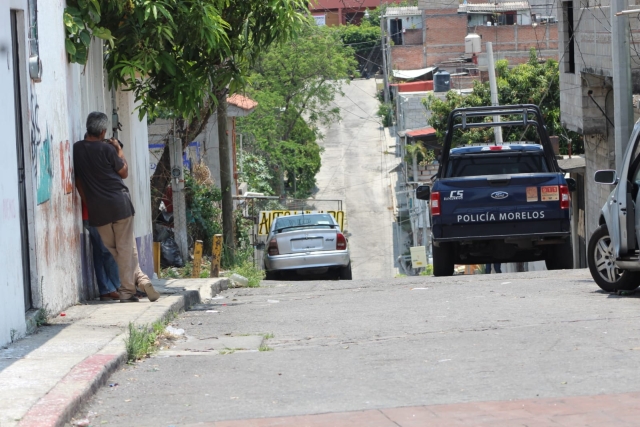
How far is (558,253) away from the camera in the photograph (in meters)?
14.8

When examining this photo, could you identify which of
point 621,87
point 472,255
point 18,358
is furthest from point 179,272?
point 18,358

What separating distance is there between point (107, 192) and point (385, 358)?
4103mm

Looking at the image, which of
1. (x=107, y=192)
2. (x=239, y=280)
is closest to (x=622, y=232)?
(x=107, y=192)

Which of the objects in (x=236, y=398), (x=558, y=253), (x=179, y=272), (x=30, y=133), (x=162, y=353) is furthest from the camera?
(x=179, y=272)

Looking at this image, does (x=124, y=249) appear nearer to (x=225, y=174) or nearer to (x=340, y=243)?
(x=340, y=243)

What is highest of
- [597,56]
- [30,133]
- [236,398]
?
[597,56]

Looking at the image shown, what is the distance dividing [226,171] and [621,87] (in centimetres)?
912

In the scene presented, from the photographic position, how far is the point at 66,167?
384 inches

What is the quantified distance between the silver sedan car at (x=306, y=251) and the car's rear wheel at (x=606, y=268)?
357 inches

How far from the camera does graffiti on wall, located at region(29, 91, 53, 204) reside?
8.38 m

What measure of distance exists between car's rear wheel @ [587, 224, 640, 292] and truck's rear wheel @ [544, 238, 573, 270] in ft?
13.5

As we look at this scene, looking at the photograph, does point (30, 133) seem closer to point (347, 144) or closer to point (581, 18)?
point (581, 18)

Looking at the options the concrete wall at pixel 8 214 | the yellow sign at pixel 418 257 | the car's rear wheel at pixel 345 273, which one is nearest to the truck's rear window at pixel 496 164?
the car's rear wheel at pixel 345 273

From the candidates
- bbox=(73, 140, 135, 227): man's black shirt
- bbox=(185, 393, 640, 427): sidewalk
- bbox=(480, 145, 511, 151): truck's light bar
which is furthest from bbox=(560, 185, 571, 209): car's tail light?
bbox=(185, 393, 640, 427): sidewalk
